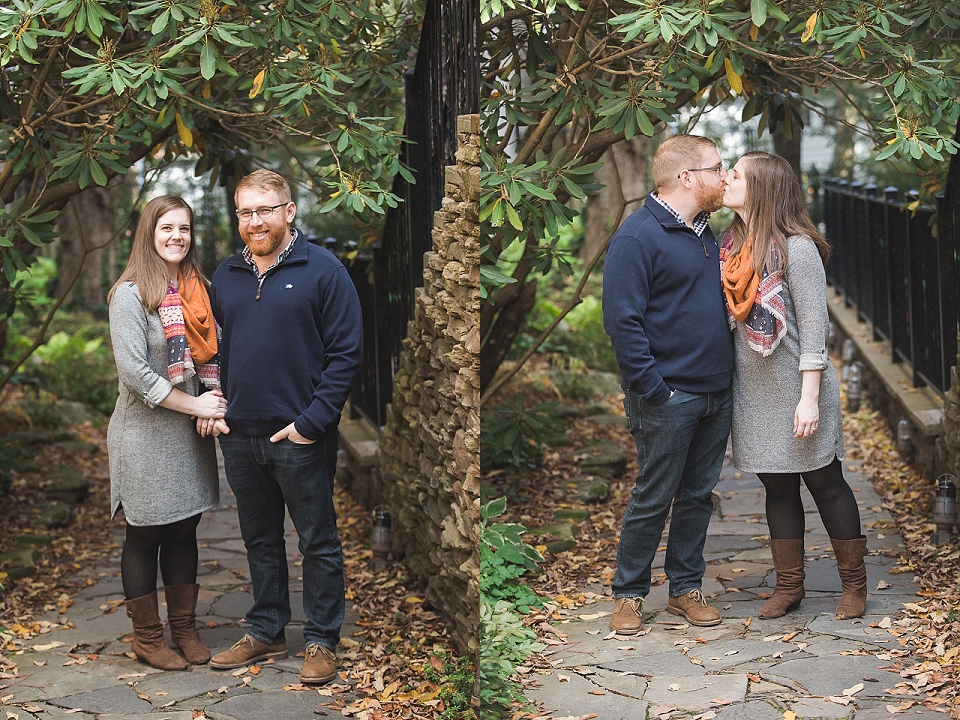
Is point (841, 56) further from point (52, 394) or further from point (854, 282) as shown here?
point (52, 394)

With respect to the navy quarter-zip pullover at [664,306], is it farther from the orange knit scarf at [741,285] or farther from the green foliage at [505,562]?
the green foliage at [505,562]

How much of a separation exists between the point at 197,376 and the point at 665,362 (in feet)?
6.53

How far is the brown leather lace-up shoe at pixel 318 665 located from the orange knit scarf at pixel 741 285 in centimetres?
217

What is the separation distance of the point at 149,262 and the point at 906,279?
4626mm

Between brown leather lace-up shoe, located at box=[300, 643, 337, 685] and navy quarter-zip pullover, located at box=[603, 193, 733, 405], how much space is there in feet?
5.59

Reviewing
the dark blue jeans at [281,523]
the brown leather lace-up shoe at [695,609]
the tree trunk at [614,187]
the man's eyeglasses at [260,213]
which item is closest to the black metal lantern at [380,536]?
the dark blue jeans at [281,523]

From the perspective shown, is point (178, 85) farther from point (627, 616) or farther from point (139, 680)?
point (627, 616)

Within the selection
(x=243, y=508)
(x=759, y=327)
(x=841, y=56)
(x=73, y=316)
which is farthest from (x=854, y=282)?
(x=73, y=316)

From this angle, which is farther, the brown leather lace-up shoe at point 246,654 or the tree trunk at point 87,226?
Result: the tree trunk at point 87,226

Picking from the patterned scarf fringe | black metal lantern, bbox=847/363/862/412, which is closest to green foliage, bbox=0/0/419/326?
the patterned scarf fringe

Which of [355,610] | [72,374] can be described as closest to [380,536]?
[355,610]

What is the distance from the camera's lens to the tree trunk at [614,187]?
11570 mm

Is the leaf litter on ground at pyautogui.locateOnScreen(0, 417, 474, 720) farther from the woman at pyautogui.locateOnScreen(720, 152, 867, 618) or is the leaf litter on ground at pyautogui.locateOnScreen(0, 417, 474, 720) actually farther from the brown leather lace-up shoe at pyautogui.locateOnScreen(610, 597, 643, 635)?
the woman at pyautogui.locateOnScreen(720, 152, 867, 618)

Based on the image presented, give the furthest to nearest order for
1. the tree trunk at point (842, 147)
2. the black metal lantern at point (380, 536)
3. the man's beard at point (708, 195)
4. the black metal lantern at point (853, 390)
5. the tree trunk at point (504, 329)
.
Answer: the tree trunk at point (842, 147), the black metal lantern at point (853, 390), the tree trunk at point (504, 329), the black metal lantern at point (380, 536), the man's beard at point (708, 195)
